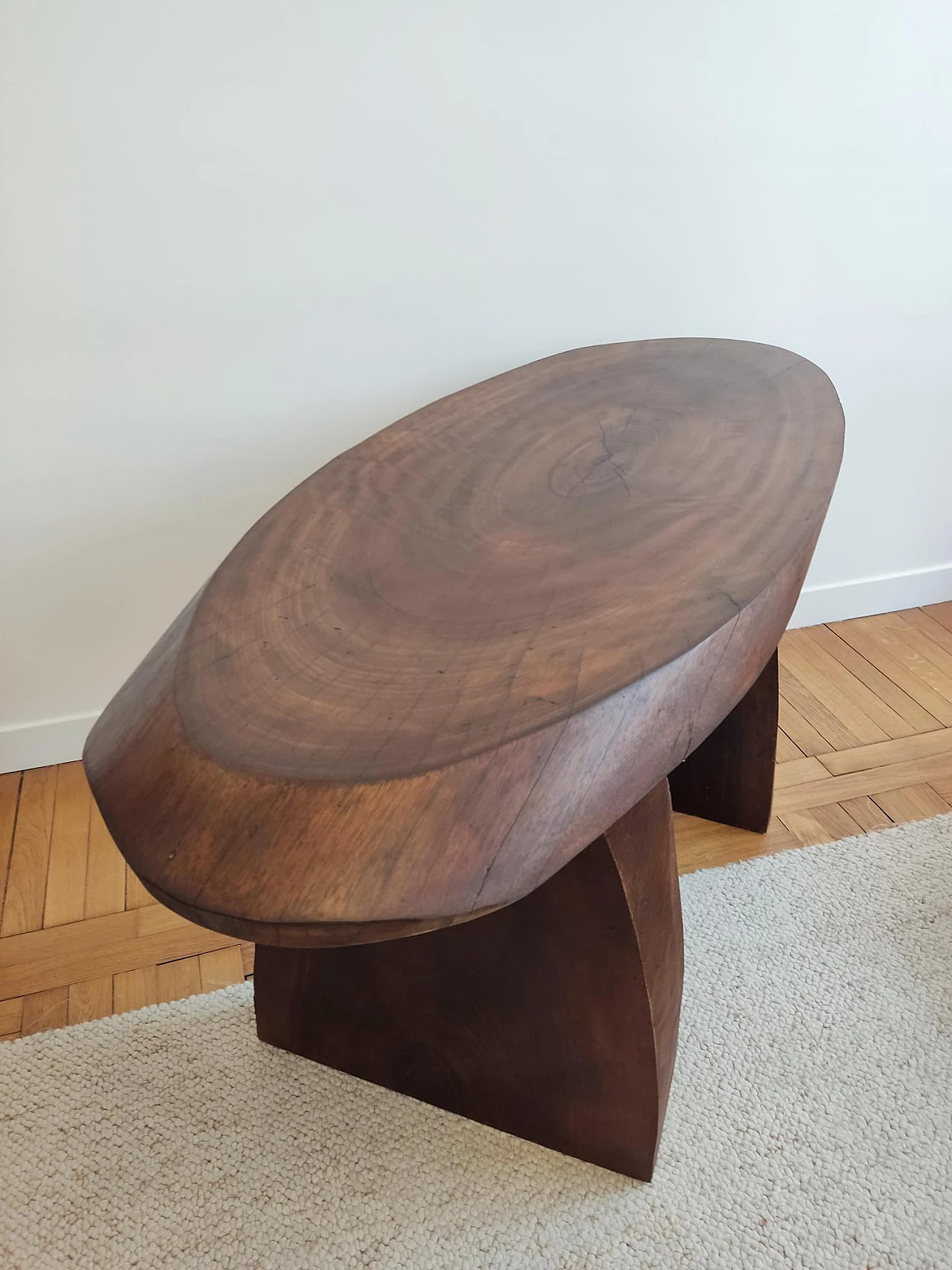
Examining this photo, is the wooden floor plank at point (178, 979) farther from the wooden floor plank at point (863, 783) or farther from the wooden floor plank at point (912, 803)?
the wooden floor plank at point (912, 803)

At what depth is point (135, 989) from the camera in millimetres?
1240

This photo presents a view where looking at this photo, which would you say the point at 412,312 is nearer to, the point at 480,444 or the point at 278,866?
the point at 480,444

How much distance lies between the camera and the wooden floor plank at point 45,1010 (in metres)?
1.19

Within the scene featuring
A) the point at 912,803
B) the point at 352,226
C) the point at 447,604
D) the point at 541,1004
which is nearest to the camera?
the point at 447,604

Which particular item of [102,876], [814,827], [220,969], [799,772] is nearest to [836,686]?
[799,772]

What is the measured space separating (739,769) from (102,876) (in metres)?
0.88

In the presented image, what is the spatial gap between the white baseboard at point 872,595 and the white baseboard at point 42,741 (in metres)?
1.24

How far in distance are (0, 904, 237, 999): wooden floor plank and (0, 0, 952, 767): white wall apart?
1.20ft

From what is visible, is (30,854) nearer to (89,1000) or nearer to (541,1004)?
(89,1000)

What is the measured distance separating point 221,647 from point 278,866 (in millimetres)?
239

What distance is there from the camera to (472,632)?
81 cm

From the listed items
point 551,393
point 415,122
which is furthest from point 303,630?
point 415,122

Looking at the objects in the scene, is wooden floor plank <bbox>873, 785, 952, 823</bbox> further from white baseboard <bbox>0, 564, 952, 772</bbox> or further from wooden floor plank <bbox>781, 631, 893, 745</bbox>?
white baseboard <bbox>0, 564, 952, 772</bbox>

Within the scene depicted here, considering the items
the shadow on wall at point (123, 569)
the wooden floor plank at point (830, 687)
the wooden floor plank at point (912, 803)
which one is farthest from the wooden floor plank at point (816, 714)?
the shadow on wall at point (123, 569)
